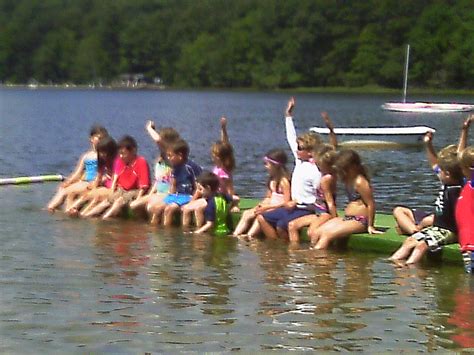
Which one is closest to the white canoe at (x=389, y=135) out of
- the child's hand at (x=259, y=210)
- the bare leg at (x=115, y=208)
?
the bare leg at (x=115, y=208)

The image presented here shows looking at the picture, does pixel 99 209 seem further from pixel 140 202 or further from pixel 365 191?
pixel 365 191

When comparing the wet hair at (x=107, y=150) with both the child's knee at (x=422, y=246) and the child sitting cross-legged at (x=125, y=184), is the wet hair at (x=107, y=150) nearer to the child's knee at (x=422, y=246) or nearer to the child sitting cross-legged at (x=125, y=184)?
the child sitting cross-legged at (x=125, y=184)

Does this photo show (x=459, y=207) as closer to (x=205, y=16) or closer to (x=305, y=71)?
(x=305, y=71)

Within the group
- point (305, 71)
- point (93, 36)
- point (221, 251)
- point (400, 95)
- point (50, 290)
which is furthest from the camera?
point (93, 36)

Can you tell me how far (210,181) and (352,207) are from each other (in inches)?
70.3

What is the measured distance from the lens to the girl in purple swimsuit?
1149 centimetres

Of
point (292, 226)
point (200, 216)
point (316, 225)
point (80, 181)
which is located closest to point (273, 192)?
point (292, 226)

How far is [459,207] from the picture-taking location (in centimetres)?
1011

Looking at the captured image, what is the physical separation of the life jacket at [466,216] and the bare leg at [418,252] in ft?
2.19

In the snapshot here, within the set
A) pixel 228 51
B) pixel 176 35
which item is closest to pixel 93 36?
pixel 176 35

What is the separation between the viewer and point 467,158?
1005 centimetres

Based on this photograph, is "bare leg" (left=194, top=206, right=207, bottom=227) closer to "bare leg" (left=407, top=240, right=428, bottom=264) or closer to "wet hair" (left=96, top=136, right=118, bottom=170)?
"wet hair" (left=96, top=136, right=118, bottom=170)

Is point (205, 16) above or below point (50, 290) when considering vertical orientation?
above

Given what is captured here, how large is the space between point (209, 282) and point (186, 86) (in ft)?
448
